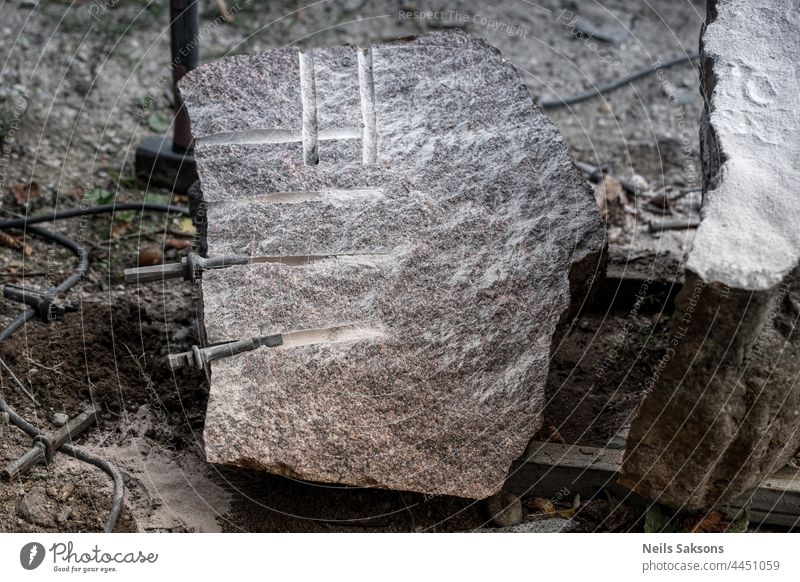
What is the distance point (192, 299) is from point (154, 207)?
517 mm

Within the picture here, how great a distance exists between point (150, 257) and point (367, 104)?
0.96 meters

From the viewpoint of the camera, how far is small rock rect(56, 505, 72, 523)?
199cm

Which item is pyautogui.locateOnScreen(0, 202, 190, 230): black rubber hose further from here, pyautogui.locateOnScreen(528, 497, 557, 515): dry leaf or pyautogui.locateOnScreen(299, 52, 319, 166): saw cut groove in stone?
pyautogui.locateOnScreen(528, 497, 557, 515): dry leaf

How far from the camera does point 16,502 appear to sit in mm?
2021

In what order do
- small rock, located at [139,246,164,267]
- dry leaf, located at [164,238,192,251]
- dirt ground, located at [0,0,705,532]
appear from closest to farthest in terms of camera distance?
dirt ground, located at [0,0,705,532] → small rock, located at [139,246,164,267] → dry leaf, located at [164,238,192,251]

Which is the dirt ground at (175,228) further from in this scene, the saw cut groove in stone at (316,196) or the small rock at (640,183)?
the saw cut groove in stone at (316,196)

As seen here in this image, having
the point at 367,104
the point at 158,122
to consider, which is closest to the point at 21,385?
the point at 367,104

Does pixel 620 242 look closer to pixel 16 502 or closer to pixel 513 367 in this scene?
pixel 513 367

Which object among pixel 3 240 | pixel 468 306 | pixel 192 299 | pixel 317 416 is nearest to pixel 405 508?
pixel 317 416

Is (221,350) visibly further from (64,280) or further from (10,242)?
(10,242)

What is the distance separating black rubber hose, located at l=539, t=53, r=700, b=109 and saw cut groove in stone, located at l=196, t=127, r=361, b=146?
1690 millimetres

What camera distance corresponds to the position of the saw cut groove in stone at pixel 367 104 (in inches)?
88.7

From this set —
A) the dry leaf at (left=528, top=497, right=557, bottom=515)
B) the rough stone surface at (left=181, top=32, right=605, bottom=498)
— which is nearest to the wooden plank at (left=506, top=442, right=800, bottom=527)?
the dry leaf at (left=528, top=497, right=557, bottom=515)

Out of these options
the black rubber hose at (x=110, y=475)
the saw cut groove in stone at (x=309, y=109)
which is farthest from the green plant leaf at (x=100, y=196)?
the black rubber hose at (x=110, y=475)
